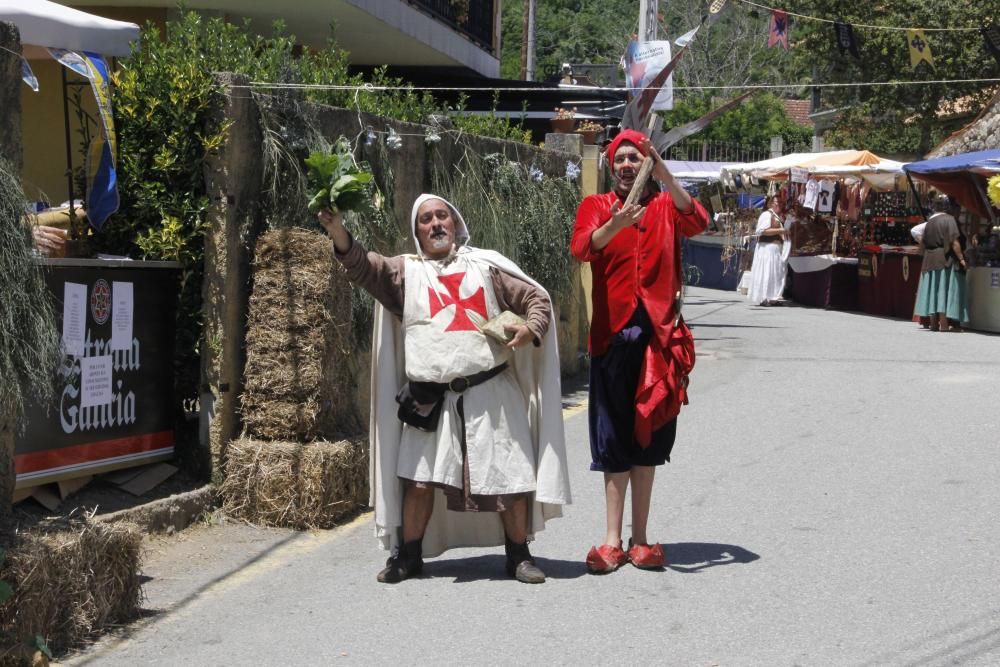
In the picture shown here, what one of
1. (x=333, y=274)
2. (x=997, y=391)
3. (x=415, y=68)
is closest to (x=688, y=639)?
(x=333, y=274)

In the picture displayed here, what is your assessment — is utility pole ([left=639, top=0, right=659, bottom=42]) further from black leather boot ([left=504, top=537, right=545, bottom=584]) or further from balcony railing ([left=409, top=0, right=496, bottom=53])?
black leather boot ([left=504, top=537, right=545, bottom=584])

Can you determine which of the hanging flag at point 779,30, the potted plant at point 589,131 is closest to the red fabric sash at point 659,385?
the potted plant at point 589,131

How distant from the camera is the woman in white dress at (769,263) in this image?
24703 millimetres

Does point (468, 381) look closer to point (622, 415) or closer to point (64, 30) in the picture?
point (622, 415)

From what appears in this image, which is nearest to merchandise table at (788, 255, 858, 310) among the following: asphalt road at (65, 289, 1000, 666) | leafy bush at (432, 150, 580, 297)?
leafy bush at (432, 150, 580, 297)

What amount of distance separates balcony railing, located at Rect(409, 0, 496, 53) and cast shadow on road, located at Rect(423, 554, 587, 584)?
35.8ft

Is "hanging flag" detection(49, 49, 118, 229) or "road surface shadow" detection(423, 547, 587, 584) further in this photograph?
"hanging flag" detection(49, 49, 118, 229)

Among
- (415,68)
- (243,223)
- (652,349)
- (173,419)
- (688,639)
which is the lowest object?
(688,639)

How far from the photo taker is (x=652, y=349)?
238 inches

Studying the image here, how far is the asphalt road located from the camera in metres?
5.09

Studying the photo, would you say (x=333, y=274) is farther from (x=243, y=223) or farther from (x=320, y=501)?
(x=320, y=501)

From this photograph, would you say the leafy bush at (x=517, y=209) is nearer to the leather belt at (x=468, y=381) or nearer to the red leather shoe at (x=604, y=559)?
the leather belt at (x=468, y=381)

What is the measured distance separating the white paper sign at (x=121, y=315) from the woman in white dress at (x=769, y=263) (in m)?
19.1

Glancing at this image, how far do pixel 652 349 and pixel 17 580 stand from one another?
292 cm
